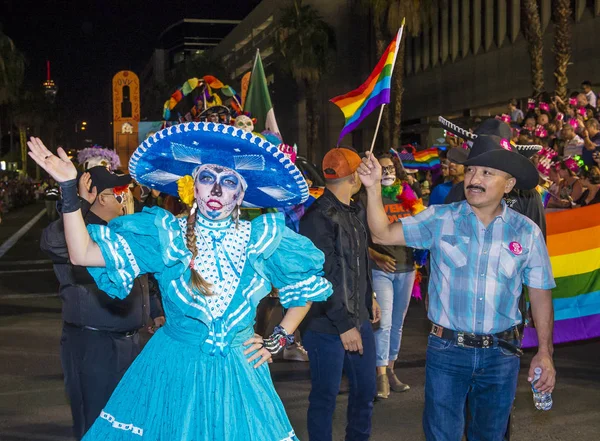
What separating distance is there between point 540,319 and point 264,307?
4.50 metres

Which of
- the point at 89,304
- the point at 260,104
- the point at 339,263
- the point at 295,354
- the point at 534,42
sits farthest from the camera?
the point at 534,42

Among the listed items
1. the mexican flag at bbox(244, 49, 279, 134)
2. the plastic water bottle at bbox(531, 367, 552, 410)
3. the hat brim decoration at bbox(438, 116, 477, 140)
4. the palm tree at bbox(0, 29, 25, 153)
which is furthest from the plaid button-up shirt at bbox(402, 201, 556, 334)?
the palm tree at bbox(0, 29, 25, 153)

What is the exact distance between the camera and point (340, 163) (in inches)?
237

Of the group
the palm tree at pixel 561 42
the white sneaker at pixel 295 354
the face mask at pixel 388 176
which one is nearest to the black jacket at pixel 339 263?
the face mask at pixel 388 176

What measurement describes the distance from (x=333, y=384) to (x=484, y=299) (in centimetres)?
140

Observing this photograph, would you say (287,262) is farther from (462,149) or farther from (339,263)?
(462,149)

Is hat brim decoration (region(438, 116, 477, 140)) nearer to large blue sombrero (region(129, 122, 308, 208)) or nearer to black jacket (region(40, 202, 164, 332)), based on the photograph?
large blue sombrero (region(129, 122, 308, 208))

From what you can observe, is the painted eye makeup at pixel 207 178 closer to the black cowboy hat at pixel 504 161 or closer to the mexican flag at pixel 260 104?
the black cowboy hat at pixel 504 161

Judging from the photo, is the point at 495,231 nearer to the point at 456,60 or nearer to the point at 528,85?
the point at 528,85

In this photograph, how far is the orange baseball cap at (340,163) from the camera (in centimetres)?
598

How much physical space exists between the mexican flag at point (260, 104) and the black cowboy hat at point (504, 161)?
Result: 26.0 ft

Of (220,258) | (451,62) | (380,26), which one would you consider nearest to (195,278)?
(220,258)

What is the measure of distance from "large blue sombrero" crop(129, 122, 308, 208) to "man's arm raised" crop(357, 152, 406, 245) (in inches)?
14.3

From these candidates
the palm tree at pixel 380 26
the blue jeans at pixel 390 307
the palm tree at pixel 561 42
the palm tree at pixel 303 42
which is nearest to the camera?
the blue jeans at pixel 390 307
